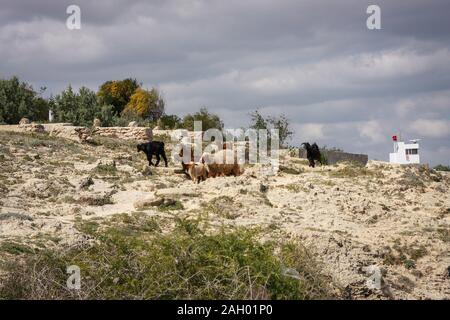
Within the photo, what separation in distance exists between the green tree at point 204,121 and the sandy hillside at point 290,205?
1358cm

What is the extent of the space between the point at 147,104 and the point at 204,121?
8432mm

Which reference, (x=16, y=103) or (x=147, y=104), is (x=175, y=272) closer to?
(x=16, y=103)

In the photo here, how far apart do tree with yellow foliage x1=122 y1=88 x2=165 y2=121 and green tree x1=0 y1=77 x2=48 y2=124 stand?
338 inches

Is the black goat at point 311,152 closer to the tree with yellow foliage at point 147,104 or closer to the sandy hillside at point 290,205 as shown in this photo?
the sandy hillside at point 290,205

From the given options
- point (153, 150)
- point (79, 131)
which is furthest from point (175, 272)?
point (79, 131)

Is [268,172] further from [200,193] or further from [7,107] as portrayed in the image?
[7,107]

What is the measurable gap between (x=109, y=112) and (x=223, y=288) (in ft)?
92.7

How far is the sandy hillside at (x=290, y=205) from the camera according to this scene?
1195 centimetres

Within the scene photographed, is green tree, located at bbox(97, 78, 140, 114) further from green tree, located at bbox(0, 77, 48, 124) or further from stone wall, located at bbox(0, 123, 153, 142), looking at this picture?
stone wall, located at bbox(0, 123, 153, 142)

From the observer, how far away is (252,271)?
332 inches

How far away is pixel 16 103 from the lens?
1335 inches

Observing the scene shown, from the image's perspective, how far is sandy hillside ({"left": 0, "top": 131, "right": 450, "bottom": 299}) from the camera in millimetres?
11945

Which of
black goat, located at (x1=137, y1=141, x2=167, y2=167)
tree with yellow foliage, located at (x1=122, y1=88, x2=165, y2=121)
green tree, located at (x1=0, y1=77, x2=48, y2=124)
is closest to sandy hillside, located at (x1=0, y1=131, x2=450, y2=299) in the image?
black goat, located at (x1=137, y1=141, x2=167, y2=167)
